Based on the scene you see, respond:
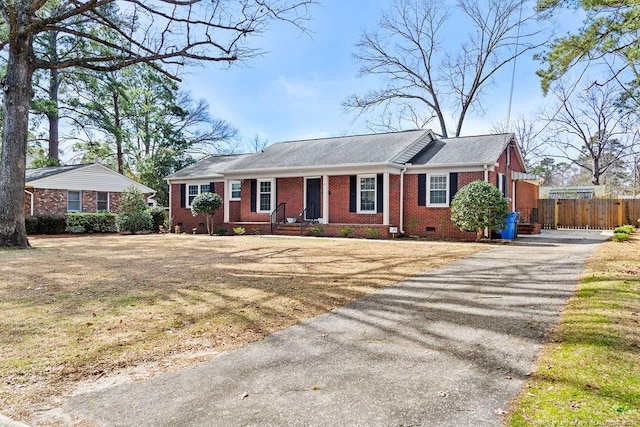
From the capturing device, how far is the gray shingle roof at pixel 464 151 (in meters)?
15.8

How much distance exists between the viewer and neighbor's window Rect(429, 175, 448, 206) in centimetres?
1623

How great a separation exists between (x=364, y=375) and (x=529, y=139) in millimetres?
40825

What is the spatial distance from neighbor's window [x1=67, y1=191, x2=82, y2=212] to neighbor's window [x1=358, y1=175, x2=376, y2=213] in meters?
16.8

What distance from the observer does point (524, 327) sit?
425cm

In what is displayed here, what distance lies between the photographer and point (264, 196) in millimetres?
20062

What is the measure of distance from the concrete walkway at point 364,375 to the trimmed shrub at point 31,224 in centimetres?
2006

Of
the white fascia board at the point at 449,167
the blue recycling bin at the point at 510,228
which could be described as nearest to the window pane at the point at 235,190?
the white fascia board at the point at 449,167

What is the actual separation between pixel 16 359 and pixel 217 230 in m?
16.9

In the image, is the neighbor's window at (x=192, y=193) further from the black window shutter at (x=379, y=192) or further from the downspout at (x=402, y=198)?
the downspout at (x=402, y=198)

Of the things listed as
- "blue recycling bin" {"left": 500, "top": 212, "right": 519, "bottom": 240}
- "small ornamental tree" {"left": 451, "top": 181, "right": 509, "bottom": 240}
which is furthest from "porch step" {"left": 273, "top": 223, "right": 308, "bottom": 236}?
"blue recycling bin" {"left": 500, "top": 212, "right": 519, "bottom": 240}

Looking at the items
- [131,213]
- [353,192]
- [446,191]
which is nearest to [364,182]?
[353,192]

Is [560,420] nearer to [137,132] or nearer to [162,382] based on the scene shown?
[162,382]

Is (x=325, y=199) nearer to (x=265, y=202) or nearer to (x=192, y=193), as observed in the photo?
(x=265, y=202)

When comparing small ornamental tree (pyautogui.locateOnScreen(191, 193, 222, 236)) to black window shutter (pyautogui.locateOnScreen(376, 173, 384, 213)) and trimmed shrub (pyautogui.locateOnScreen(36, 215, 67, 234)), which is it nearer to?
trimmed shrub (pyautogui.locateOnScreen(36, 215, 67, 234))
